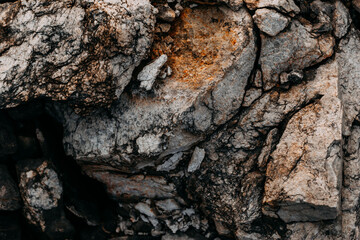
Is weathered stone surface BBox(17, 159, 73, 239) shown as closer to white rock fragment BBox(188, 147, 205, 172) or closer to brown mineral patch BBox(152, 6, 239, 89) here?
white rock fragment BBox(188, 147, 205, 172)

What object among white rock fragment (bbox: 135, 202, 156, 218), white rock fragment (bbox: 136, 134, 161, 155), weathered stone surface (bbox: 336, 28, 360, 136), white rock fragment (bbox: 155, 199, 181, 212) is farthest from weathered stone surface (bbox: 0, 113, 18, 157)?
weathered stone surface (bbox: 336, 28, 360, 136)

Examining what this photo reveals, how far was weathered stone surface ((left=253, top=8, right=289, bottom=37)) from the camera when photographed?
2.90 meters

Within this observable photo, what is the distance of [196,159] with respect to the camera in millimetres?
3254

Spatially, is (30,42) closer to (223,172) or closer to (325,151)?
(223,172)

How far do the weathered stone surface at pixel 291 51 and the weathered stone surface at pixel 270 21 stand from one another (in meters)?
A: 0.06

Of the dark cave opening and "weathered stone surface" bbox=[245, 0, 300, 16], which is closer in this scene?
"weathered stone surface" bbox=[245, 0, 300, 16]

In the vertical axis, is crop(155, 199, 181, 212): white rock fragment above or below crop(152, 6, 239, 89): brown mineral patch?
below

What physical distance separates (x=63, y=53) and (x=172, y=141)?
1238 millimetres

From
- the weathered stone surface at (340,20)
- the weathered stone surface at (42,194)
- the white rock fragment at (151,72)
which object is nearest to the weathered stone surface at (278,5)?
the weathered stone surface at (340,20)

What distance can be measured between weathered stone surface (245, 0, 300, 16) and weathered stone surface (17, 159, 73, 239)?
2.62 m

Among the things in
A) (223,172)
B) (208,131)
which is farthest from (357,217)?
(208,131)

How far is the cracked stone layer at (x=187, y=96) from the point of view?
9.80 ft

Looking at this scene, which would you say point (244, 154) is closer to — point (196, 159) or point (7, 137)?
point (196, 159)

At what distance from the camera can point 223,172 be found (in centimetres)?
324
